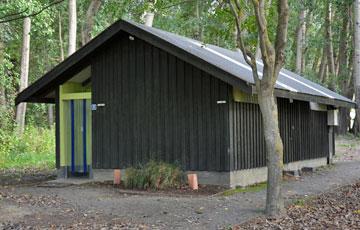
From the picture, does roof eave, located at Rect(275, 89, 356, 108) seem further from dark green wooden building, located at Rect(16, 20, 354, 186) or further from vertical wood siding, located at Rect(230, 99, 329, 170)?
vertical wood siding, located at Rect(230, 99, 329, 170)

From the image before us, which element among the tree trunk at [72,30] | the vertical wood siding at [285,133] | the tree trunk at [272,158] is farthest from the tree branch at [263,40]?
the tree trunk at [72,30]

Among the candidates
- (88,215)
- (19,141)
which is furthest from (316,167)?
(19,141)

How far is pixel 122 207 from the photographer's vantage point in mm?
10781

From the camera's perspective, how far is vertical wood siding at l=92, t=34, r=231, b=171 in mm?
13742

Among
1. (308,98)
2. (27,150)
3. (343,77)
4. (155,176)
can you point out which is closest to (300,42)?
(343,77)

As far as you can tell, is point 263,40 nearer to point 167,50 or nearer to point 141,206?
point 141,206

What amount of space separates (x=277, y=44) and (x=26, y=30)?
17272 millimetres

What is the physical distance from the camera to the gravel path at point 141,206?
9555mm

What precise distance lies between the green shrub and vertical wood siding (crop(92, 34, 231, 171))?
1.52 feet

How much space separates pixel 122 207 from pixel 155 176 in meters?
2.57

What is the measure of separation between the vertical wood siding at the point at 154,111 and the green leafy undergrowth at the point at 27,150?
230 inches

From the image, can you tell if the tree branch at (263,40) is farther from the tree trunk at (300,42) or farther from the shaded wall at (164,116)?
the tree trunk at (300,42)

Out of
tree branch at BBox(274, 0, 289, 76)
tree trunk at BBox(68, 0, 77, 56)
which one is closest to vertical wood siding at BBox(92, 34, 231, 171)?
tree branch at BBox(274, 0, 289, 76)

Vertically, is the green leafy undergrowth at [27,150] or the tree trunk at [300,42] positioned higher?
the tree trunk at [300,42]
